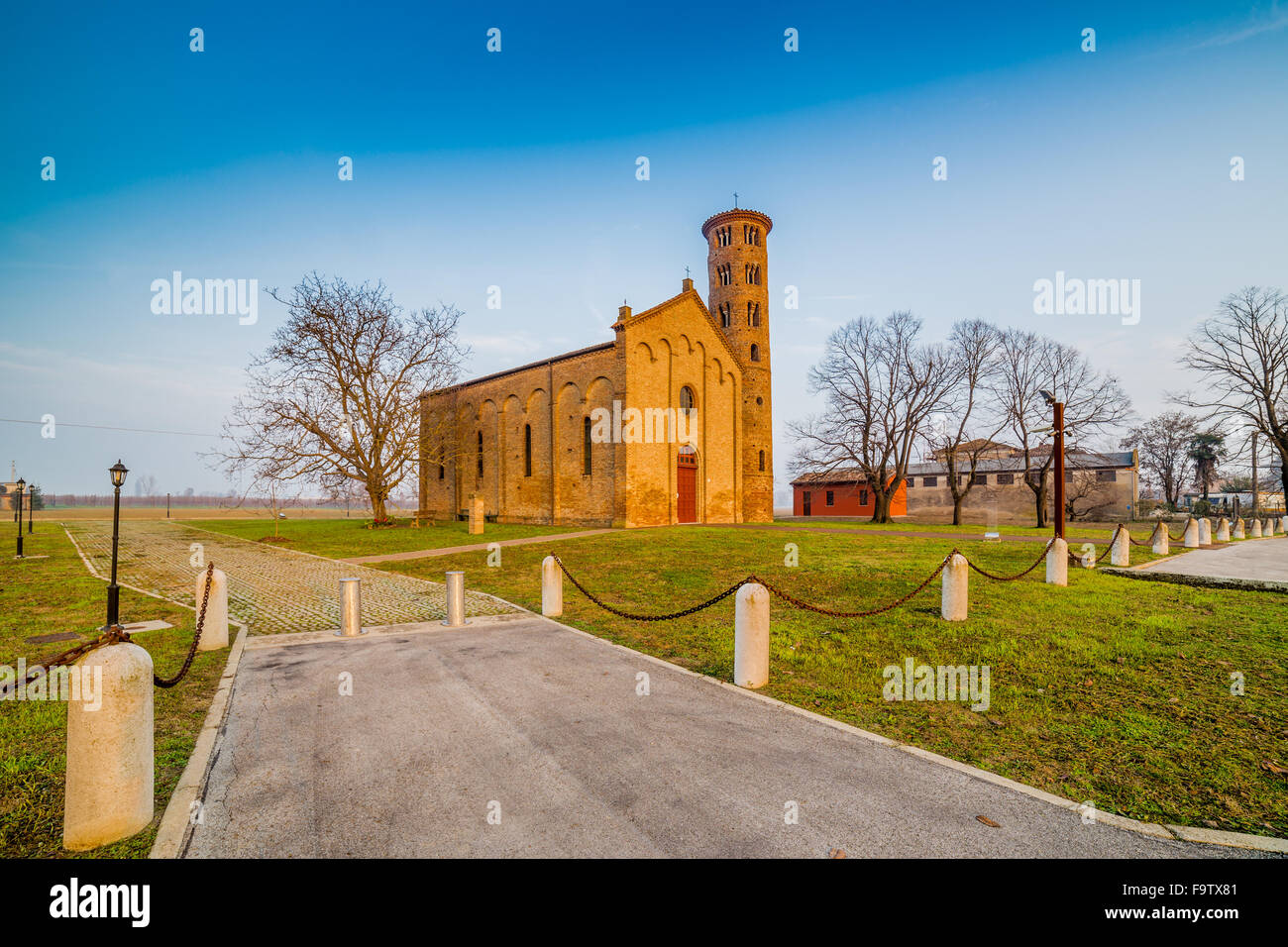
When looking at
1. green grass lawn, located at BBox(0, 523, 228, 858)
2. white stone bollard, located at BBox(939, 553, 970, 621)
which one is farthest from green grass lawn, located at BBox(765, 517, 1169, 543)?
green grass lawn, located at BBox(0, 523, 228, 858)

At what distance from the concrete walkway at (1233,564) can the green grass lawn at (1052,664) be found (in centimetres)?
192

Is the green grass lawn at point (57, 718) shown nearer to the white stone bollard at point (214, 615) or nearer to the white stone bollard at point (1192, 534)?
the white stone bollard at point (214, 615)

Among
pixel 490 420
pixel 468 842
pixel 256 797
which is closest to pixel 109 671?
pixel 256 797

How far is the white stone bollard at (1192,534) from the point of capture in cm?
2028

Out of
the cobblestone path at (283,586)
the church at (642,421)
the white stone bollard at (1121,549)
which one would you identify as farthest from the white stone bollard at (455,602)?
the church at (642,421)

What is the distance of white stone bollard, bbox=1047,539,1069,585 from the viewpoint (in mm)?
11047

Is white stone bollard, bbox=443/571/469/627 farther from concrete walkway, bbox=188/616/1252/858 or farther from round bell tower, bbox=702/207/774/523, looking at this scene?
round bell tower, bbox=702/207/774/523

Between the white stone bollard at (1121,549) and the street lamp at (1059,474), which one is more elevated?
the street lamp at (1059,474)

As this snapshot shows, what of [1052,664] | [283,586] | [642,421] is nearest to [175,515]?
[642,421]

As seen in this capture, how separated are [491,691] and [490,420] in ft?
110

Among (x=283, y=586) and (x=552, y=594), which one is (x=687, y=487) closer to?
(x=283, y=586)

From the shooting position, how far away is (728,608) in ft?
33.3

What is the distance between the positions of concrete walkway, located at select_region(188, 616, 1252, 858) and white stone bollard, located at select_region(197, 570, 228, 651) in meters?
1.92
